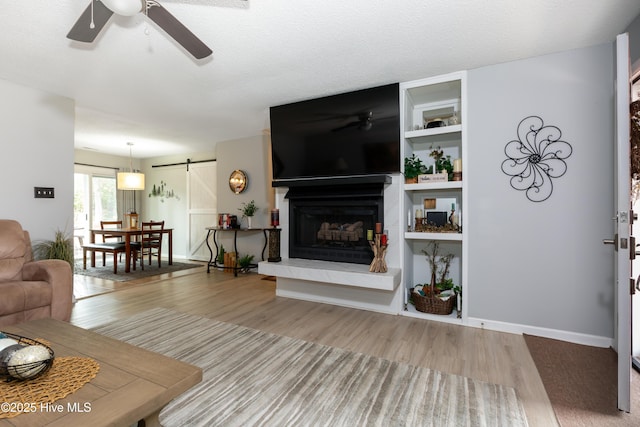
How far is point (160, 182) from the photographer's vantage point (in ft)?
23.2

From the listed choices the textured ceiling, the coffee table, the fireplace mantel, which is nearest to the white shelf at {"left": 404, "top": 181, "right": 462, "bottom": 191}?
the fireplace mantel

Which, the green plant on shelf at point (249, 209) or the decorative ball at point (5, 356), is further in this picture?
the green plant on shelf at point (249, 209)

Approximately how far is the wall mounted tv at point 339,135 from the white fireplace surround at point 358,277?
0.36 meters

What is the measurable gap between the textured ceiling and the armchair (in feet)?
5.22

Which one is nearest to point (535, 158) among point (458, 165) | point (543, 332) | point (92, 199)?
point (458, 165)

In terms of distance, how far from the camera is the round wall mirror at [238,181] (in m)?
5.50

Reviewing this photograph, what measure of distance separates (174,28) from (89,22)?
1.48ft

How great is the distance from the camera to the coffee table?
3.05 feet

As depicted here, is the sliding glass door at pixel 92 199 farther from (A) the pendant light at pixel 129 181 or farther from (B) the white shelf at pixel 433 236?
(B) the white shelf at pixel 433 236

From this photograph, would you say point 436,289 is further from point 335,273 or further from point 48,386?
point 48,386

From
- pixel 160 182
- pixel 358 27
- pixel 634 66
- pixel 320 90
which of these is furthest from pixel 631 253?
pixel 160 182

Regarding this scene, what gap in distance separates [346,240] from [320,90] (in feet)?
5.56

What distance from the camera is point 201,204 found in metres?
6.44

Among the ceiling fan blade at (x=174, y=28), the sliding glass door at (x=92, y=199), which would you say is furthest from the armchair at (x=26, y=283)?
the sliding glass door at (x=92, y=199)
